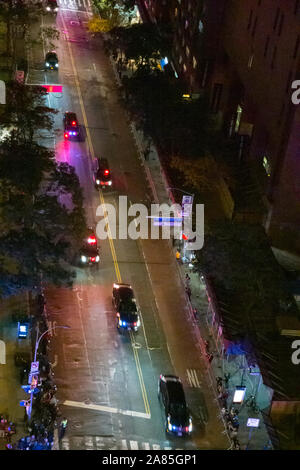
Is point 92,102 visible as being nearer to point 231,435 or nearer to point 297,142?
point 297,142

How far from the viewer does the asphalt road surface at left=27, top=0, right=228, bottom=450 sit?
5131 centimetres

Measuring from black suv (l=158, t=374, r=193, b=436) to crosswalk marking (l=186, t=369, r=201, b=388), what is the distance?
3.43m

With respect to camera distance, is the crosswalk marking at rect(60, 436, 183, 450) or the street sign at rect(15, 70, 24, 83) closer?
the crosswalk marking at rect(60, 436, 183, 450)

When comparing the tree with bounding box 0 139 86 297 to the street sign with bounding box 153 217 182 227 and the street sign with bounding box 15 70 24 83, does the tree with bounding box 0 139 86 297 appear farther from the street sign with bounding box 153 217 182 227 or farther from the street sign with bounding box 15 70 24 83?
the street sign with bounding box 15 70 24 83

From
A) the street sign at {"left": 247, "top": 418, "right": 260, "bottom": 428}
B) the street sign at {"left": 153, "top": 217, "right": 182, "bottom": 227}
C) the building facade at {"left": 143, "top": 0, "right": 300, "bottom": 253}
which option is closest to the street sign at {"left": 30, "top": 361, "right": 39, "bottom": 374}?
the street sign at {"left": 247, "top": 418, "right": 260, "bottom": 428}

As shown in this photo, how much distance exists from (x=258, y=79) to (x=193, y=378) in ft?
93.5

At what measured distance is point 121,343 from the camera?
5828cm

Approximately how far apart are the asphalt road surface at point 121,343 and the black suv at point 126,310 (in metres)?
0.80

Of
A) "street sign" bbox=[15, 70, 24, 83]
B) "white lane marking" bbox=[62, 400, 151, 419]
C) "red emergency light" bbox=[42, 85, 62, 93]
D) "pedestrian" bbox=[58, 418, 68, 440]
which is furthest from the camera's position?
"red emergency light" bbox=[42, 85, 62, 93]

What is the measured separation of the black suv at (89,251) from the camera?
212 feet

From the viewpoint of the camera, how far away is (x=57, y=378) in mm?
54656

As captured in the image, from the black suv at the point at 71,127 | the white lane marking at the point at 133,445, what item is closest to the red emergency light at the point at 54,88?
the black suv at the point at 71,127

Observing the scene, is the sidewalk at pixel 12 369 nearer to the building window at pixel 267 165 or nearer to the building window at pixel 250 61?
the building window at pixel 267 165
